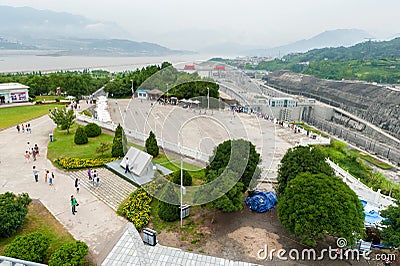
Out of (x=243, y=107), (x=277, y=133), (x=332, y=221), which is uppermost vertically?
(x=243, y=107)

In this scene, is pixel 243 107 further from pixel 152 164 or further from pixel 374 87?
pixel 374 87

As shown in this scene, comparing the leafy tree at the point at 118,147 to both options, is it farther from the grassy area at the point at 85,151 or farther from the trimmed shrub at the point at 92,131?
the trimmed shrub at the point at 92,131

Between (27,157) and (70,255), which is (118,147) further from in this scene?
(70,255)

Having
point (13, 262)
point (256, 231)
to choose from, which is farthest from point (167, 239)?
point (13, 262)

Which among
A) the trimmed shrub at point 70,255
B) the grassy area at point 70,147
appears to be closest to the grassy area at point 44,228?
the trimmed shrub at point 70,255

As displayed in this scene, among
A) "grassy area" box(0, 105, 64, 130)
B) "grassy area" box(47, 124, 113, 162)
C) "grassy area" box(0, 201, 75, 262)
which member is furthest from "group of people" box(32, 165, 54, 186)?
"grassy area" box(0, 105, 64, 130)

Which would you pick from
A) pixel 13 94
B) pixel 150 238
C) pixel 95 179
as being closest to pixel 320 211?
pixel 150 238
